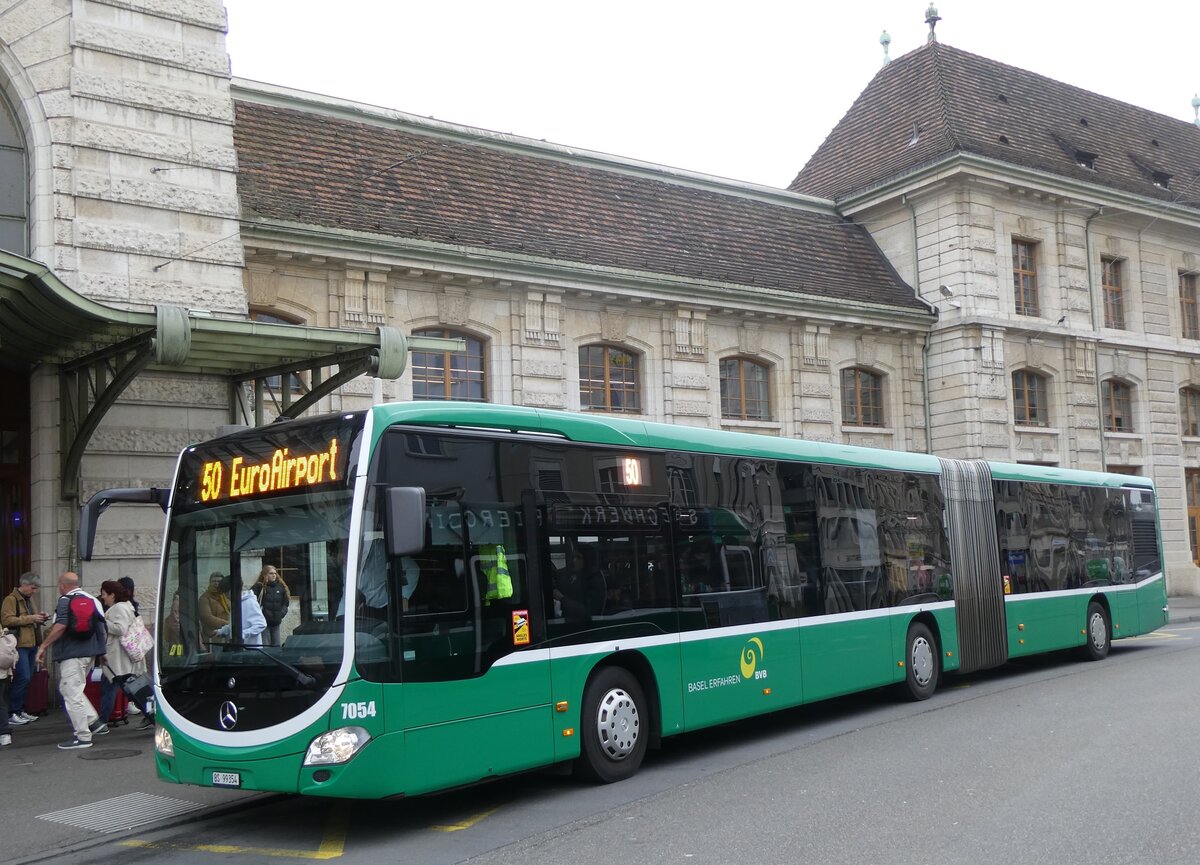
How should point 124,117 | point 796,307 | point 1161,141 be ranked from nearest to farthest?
point 124,117 → point 796,307 → point 1161,141

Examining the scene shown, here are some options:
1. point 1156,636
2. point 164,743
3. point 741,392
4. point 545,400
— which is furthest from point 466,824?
point 1156,636

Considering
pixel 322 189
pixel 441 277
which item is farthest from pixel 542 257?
pixel 322 189

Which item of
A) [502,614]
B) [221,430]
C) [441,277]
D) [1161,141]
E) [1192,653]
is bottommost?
[1192,653]

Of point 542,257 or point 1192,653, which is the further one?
point 542,257

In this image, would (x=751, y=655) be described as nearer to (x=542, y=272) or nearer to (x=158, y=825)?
(x=158, y=825)

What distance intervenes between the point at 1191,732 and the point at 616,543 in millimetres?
5423

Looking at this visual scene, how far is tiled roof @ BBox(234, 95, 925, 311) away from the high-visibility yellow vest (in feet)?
35.8

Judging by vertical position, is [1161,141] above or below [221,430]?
above

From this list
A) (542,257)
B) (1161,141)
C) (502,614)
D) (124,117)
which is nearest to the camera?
(502,614)

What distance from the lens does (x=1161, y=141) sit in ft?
119

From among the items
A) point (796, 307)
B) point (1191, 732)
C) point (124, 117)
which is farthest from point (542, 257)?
point (1191, 732)

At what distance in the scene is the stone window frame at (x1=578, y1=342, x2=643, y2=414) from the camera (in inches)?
888

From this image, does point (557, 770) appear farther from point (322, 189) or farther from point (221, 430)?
point (322, 189)

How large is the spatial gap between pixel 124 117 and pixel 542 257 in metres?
8.36
